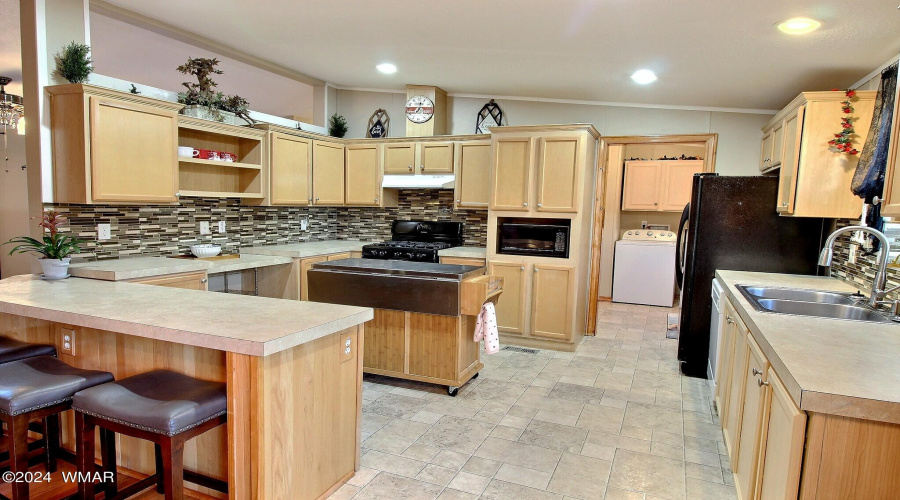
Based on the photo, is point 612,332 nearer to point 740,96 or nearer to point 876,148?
point 740,96

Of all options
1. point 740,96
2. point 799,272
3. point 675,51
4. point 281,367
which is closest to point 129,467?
point 281,367

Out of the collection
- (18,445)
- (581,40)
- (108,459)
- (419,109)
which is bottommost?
(108,459)

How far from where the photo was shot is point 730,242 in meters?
3.61

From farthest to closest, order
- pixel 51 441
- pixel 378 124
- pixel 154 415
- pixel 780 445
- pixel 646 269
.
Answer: pixel 646 269 < pixel 378 124 < pixel 51 441 < pixel 154 415 < pixel 780 445

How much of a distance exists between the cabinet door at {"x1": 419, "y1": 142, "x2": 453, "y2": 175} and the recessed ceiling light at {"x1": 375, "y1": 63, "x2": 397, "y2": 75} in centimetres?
78

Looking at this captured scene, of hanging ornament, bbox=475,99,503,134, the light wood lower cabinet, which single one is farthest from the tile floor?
hanging ornament, bbox=475,99,503,134

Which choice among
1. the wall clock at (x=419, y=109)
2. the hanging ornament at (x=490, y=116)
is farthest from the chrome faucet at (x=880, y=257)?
the wall clock at (x=419, y=109)

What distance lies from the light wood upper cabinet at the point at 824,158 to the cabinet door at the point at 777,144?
460 mm

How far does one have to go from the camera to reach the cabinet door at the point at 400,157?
505cm

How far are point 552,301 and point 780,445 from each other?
299cm

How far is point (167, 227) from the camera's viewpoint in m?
3.77

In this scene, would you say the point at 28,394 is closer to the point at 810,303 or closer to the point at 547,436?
the point at 547,436

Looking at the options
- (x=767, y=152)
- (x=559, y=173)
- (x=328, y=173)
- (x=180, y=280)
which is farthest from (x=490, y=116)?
(x=180, y=280)

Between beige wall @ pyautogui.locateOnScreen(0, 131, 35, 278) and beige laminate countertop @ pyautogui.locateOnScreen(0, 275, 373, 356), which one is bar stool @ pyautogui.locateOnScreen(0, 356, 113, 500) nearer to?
beige laminate countertop @ pyautogui.locateOnScreen(0, 275, 373, 356)
